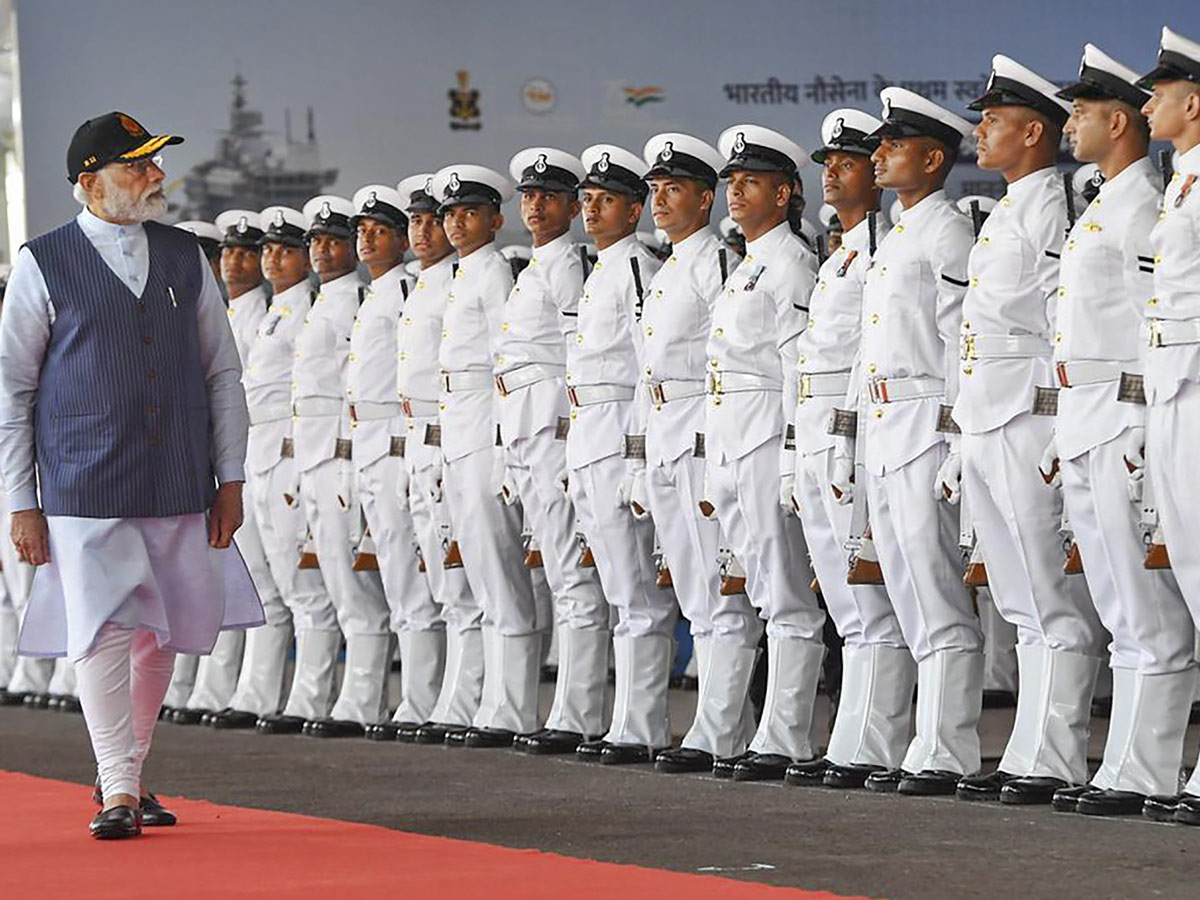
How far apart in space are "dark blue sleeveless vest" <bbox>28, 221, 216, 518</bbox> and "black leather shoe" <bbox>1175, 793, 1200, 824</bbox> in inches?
101

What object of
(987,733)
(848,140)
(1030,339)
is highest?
(848,140)

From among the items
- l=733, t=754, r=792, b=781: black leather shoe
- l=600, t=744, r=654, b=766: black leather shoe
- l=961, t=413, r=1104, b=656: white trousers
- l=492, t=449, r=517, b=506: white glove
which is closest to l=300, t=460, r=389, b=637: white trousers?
l=492, t=449, r=517, b=506: white glove

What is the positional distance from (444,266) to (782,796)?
323 cm

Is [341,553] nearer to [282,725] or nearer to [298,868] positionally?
[282,725]

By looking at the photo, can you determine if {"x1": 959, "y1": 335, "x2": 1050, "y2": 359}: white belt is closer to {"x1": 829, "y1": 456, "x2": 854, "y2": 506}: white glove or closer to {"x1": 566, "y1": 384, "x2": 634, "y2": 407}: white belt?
{"x1": 829, "y1": 456, "x2": 854, "y2": 506}: white glove

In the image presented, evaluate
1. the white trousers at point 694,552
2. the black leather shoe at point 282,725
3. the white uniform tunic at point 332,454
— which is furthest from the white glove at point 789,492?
the black leather shoe at point 282,725

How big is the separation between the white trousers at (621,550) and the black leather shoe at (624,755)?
1.32 ft

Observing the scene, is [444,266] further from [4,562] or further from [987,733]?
[4,562]

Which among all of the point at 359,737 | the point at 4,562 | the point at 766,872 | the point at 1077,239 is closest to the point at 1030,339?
the point at 1077,239

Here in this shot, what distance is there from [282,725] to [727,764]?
297cm

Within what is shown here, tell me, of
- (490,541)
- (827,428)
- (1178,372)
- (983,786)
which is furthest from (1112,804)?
(490,541)

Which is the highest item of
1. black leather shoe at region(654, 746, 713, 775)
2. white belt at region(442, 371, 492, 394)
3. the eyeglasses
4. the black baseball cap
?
the black baseball cap

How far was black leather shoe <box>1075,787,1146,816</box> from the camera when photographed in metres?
6.76

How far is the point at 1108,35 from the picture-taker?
1443 centimetres
